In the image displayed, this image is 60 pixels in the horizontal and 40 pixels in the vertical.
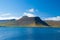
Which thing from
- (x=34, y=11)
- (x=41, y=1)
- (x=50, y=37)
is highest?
(x=41, y=1)

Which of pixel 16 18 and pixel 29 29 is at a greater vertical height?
pixel 16 18

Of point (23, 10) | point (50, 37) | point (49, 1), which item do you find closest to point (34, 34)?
point (50, 37)

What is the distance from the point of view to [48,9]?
3395mm

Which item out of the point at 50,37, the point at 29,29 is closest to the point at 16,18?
the point at 29,29

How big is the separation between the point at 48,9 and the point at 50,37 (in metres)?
0.69

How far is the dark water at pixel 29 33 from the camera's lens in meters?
3.30

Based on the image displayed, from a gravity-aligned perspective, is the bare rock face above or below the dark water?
above

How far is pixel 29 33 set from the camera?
3377 mm

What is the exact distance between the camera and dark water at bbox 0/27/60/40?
3303 millimetres

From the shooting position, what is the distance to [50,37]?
3.32 m

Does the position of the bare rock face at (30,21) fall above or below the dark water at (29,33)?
above

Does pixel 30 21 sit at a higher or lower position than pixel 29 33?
higher

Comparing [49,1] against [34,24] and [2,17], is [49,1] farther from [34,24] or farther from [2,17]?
[2,17]

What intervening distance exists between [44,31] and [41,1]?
29.4 inches
